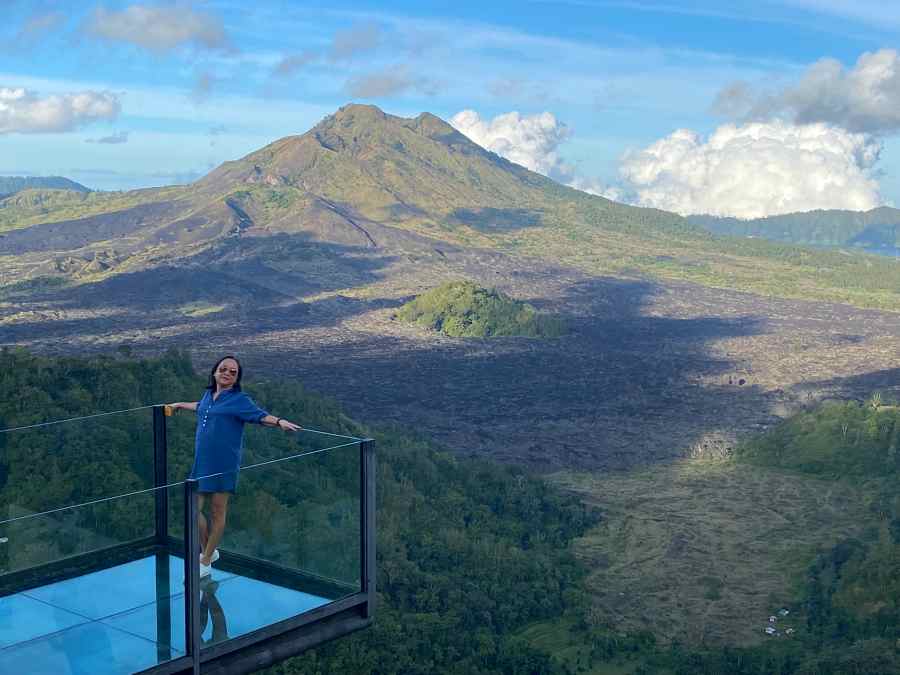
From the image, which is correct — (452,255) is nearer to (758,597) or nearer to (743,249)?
(743,249)

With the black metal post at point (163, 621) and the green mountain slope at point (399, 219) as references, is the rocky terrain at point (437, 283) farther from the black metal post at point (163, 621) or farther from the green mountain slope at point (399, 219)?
the black metal post at point (163, 621)

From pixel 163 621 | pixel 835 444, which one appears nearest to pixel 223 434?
pixel 163 621

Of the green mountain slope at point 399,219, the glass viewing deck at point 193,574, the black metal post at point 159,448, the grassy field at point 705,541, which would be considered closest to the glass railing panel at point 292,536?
the glass viewing deck at point 193,574

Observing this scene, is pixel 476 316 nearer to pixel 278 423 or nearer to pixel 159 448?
pixel 159 448

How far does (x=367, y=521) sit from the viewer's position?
6180 mm

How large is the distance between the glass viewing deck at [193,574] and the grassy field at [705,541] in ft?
48.2

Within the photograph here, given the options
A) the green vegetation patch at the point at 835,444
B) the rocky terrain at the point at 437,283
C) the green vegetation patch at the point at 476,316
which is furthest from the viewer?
the green vegetation patch at the point at 476,316

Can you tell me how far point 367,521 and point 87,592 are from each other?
154 centimetres

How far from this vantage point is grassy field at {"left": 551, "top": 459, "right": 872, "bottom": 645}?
21.0 metres

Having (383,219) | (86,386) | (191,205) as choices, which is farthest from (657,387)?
(191,205)

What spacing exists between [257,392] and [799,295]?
6862 cm

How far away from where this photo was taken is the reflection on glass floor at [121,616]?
511cm

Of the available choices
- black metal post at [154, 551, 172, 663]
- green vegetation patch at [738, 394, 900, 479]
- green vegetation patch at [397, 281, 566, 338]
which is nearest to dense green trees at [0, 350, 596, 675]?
black metal post at [154, 551, 172, 663]

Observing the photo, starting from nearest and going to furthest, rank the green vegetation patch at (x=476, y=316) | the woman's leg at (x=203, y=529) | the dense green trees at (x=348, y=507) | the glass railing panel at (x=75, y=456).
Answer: the woman's leg at (x=203, y=529) < the dense green trees at (x=348, y=507) < the glass railing panel at (x=75, y=456) < the green vegetation patch at (x=476, y=316)
